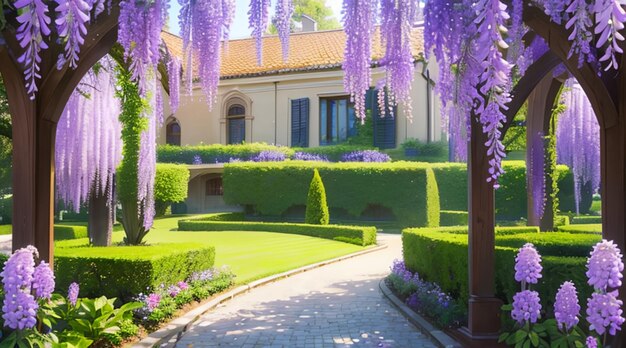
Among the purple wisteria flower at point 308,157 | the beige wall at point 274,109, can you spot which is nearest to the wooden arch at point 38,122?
the purple wisteria flower at point 308,157

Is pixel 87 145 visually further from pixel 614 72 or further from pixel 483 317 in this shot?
pixel 614 72

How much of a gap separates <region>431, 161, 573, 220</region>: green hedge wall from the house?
11.1 ft

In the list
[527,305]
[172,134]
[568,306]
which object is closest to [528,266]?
[527,305]

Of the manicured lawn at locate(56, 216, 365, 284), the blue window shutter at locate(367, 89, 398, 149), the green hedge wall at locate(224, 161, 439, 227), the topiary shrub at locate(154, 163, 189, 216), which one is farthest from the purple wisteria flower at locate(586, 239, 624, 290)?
the blue window shutter at locate(367, 89, 398, 149)

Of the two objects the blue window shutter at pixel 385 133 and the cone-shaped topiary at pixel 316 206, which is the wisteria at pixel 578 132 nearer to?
the cone-shaped topiary at pixel 316 206

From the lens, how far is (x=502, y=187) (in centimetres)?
2384

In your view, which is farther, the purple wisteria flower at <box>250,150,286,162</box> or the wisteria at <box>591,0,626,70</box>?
the purple wisteria flower at <box>250,150,286,162</box>

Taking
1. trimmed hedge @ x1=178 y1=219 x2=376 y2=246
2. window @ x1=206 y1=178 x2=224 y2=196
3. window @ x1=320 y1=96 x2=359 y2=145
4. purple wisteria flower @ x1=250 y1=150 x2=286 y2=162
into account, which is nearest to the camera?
trimmed hedge @ x1=178 y1=219 x2=376 y2=246

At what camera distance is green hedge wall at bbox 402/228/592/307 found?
228 inches

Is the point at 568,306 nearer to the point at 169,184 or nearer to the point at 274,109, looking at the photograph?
the point at 169,184

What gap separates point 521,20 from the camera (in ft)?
15.3

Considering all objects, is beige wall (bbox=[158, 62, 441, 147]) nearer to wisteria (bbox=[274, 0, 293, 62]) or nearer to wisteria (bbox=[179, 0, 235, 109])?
wisteria (bbox=[274, 0, 293, 62])

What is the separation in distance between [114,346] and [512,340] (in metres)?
4.22

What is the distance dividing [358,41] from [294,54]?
27387mm
